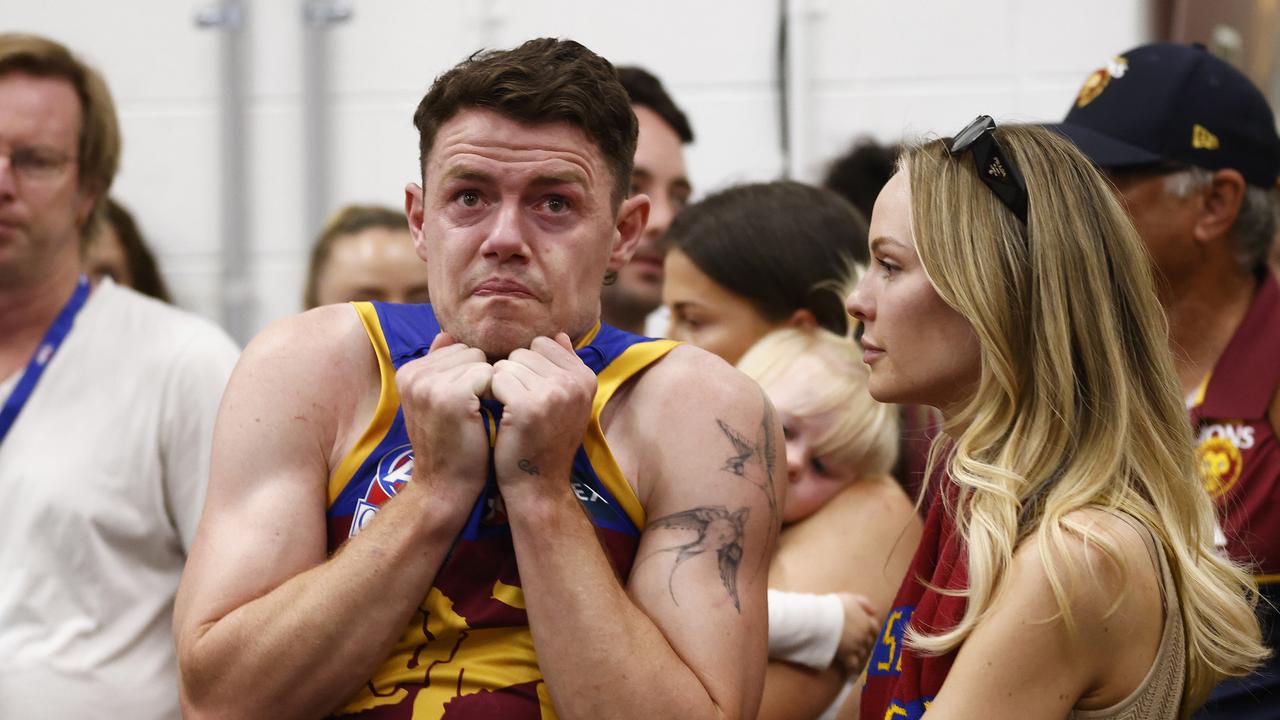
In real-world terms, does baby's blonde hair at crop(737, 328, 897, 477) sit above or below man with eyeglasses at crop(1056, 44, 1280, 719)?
below

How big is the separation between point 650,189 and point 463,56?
122cm

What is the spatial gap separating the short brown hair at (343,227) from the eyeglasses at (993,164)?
6.06 feet

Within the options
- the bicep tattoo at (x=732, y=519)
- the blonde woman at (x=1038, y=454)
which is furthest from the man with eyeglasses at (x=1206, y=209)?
the bicep tattoo at (x=732, y=519)

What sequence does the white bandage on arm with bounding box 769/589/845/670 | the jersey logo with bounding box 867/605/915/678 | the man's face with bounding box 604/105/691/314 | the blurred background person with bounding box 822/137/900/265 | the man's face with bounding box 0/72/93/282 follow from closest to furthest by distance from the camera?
the jersey logo with bounding box 867/605/915/678 → the white bandage on arm with bounding box 769/589/845/670 → the man's face with bounding box 0/72/93/282 → the man's face with bounding box 604/105/691/314 → the blurred background person with bounding box 822/137/900/265

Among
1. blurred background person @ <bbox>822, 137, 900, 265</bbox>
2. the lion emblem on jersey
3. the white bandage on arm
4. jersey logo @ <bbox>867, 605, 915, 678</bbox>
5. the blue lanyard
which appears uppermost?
blurred background person @ <bbox>822, 137, 900, 265</bbox>

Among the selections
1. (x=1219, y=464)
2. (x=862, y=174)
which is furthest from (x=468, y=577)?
(x=862, y=174)

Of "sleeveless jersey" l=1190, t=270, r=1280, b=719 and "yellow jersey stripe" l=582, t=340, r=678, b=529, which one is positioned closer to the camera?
"yellow jersey stripe" l=582, t=340, r=678, b=529

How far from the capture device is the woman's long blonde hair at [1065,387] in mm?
1652

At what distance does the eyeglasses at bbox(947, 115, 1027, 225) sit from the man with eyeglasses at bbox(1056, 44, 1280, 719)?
28.0 inches

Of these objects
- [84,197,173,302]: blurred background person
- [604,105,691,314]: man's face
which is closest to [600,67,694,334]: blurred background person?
[604,105,691,314]: man's face

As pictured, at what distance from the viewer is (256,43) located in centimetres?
424

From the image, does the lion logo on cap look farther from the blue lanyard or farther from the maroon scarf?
the blue lanyard

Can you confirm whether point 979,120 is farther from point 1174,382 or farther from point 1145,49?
point 1145,49

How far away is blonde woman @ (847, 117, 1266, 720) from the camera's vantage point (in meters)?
1.58
